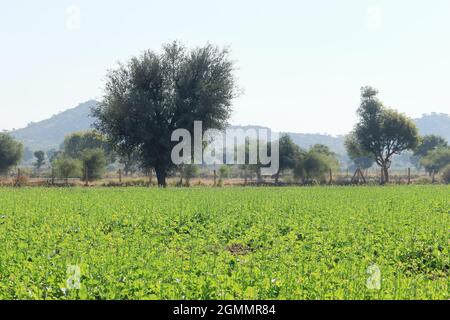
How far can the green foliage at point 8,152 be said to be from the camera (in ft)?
297

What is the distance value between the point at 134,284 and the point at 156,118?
44.7 m

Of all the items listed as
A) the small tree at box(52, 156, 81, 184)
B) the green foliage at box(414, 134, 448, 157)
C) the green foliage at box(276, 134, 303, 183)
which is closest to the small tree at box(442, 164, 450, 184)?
the green foliage at box(276, 134, 303, 183)

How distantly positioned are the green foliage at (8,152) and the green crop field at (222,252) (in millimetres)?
67621

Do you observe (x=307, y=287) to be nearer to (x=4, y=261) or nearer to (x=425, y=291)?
(x=425, y=291)

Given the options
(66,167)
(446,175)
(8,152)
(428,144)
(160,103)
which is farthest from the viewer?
(428,144)

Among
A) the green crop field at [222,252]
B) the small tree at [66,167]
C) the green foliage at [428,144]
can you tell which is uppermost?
the green foliage at [428,144]

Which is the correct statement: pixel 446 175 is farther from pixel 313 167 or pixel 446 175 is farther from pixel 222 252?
pixel 222 252

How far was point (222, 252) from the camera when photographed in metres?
14.1

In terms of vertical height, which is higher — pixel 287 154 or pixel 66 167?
pixel 287 154

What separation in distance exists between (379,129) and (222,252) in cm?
6642

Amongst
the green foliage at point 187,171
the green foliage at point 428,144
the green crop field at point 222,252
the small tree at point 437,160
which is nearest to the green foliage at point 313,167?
the green foliage at point 187,171

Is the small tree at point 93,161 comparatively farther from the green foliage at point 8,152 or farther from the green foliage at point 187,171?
the green foliage at point 8,152

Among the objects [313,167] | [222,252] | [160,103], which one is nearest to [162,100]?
[160,103]

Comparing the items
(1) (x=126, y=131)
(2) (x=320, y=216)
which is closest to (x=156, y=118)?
(1) (x=126, y=131)
